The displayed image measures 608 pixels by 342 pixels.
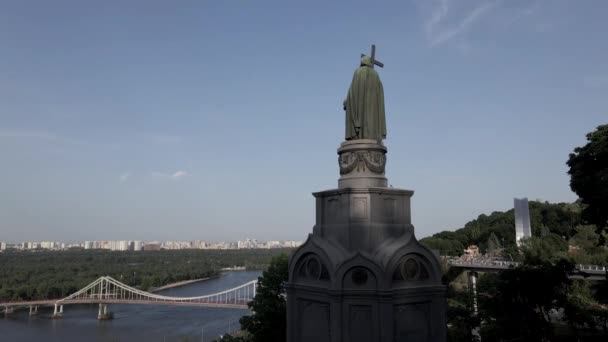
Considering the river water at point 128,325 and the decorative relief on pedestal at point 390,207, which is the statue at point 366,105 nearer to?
the decorative relief on pedestal at point 390,207

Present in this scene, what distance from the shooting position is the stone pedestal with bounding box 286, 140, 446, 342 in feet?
21.2

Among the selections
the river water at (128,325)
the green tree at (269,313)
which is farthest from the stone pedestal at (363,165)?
the river water at (128,325)

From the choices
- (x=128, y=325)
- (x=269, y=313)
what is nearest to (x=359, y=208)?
(x=269, y=313)

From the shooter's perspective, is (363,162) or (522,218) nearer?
(363,162)

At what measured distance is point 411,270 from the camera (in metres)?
6.88

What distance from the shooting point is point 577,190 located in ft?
44.7

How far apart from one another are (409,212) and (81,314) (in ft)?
218

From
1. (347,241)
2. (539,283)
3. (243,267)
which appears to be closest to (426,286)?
(347,241)

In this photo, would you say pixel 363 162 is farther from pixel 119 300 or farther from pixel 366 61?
pixel 119 300

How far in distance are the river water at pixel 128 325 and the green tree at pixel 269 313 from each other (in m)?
19.3

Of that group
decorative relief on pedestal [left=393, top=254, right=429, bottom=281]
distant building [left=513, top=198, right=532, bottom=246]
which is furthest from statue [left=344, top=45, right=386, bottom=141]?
distant building [left=513, top=198, right=532, bottom=246]

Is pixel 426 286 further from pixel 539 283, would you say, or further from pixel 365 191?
pixel 539 283

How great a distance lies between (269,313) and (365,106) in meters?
11.7

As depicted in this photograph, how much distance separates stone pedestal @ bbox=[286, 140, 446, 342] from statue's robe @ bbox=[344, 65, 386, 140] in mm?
338
